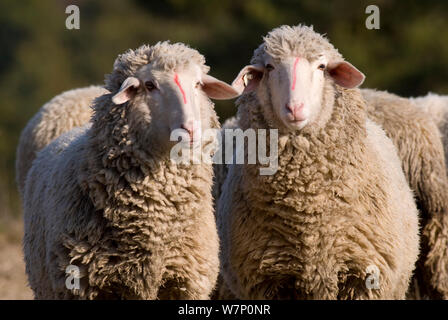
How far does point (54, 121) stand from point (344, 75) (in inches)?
110

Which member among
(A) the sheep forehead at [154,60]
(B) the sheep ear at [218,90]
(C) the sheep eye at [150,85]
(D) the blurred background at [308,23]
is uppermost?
(D) the blurred background at [308,23]

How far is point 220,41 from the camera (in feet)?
62.5

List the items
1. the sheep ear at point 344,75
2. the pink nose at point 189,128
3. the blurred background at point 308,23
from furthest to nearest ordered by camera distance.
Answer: the blurred background at point 308,23 → the sheep ear at point 344,75 → the pink nose at point 189,128

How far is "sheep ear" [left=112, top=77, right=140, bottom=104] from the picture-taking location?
4.46 meters

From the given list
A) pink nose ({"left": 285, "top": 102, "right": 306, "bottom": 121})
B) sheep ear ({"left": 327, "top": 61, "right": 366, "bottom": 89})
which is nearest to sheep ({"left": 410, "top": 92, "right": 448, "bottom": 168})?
sheep ear ({"left": 327, "top": 61, "right": 366, "bottom": 89})

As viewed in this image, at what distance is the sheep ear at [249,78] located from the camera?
4.98 metres

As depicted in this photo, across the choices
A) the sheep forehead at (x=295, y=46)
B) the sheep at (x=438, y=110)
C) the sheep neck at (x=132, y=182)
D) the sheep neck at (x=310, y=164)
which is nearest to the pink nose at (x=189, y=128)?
the sheep neck at (x=132, y=182)

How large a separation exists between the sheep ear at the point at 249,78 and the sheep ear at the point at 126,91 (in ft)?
2.19

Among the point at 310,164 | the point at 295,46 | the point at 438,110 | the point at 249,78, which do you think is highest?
the point at 438,110

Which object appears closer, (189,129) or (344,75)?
(189,129)

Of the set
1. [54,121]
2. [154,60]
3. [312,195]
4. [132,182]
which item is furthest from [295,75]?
[54,121]

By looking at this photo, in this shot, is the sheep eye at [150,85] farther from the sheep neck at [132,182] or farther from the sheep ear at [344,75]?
the sheep ear at [344,75]

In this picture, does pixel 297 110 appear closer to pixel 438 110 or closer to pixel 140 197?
pixel 140 197
